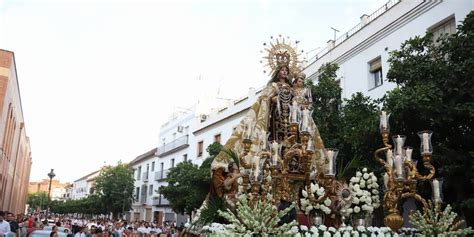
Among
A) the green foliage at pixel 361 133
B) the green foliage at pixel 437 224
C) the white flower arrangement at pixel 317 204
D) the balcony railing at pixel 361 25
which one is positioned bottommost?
the green foliage at pixel 437 224

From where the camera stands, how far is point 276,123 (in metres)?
8.03

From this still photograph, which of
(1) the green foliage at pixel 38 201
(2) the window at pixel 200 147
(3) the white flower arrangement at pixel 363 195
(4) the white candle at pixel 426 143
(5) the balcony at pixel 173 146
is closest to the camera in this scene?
(4) the white candle at pixel 426 143

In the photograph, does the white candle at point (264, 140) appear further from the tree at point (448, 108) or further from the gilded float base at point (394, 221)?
the tree at point (448, 108)

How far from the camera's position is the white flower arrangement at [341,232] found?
5.15 m

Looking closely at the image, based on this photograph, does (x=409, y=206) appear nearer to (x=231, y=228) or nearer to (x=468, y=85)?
(x=468, y=85)

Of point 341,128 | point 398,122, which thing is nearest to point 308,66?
point 341,128

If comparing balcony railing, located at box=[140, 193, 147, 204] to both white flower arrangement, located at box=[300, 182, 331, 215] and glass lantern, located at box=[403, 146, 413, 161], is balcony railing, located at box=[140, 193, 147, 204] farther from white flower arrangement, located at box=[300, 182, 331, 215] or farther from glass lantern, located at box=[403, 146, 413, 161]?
glass lantern, located at box=[403, 146, 413, 161]

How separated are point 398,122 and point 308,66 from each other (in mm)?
10561

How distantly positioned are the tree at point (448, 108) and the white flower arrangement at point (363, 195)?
2440 mm

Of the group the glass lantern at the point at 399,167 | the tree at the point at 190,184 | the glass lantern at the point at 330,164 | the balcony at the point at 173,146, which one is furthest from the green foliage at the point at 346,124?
the balcony at the point at 173,146

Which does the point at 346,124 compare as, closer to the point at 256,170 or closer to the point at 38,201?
the point at 256,170

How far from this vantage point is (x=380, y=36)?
1505cm

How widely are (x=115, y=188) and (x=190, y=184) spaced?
1849 centimetres

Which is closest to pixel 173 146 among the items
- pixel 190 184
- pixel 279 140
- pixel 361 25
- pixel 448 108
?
pixel 190 184
